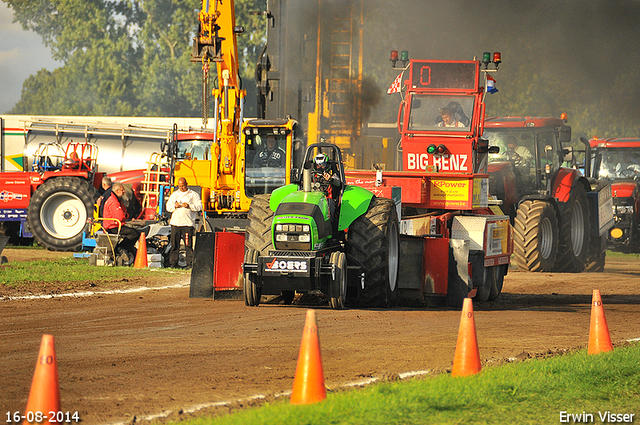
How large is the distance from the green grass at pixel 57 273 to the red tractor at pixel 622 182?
1459cm

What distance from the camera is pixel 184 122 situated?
3122cm

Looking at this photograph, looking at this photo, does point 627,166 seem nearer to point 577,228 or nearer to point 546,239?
point 577,228

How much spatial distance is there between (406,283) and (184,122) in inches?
817

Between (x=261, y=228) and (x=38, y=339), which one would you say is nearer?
(x=38, y=339)

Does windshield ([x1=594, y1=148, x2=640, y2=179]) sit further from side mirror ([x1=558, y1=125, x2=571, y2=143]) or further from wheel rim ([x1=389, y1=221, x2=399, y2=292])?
wheel rim ([x1=389, y1=221, x2=399, y2=292])

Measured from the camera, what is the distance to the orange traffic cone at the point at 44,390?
4574 millimetres

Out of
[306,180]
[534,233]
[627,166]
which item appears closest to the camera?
[306,180]

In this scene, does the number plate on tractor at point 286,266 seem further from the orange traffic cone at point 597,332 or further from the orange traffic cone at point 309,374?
the orange traffic cone at point 309,374

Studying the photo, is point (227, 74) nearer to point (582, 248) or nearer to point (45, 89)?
point (582, 248)

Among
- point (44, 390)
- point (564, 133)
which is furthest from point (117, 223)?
point (44, 390)

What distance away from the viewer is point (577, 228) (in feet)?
65.7

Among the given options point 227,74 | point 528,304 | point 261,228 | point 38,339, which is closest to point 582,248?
point 528,304

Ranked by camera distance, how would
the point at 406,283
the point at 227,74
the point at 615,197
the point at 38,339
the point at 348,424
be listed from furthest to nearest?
the point at 615,197, the point at 227,74, the point at 406,283, the point at 38,339, the point at 348,424

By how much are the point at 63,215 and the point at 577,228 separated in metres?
12.7
